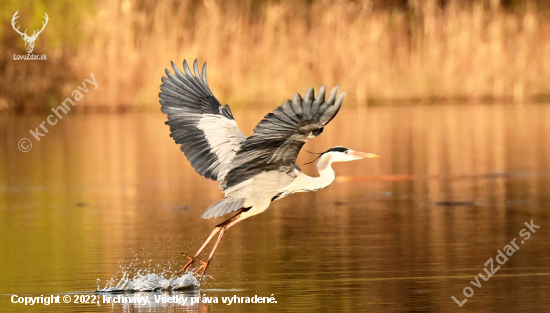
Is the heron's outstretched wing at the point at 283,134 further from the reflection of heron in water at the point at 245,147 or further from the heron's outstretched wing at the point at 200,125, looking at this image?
the heron's outstretched wing at the point at 200,125

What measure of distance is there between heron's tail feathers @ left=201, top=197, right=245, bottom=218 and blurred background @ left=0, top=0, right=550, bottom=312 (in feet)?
1.62

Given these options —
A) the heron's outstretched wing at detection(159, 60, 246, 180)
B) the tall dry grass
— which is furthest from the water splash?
the tall dry grass

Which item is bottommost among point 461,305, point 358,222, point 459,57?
point 461,305

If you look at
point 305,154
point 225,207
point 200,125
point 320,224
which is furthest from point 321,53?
point 225,207

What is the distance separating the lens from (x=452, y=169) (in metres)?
14.2

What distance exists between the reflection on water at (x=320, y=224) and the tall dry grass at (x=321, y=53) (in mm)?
3620

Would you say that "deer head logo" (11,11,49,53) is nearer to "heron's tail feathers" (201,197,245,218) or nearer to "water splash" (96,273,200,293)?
"heron's tail feathers" (201,197,245,218)

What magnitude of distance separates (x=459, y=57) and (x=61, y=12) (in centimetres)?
977

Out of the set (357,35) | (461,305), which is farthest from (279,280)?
(357,35)

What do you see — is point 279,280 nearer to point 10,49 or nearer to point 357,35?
point 357,35

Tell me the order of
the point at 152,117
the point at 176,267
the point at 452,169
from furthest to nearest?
the point at 152,117 → the point at 452,169 → the point at 176,267

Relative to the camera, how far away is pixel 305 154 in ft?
53.9

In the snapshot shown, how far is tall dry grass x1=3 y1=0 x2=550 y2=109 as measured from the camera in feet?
73.2

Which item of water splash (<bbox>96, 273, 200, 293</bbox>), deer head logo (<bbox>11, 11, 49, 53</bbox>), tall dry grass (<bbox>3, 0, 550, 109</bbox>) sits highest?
deer head logo (<bbox>11, 11, 49, 53</bbox>)
